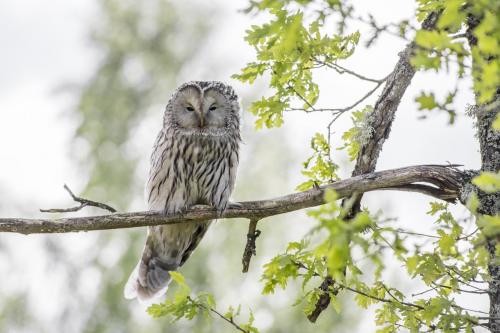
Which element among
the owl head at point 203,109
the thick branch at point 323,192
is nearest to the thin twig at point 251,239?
the thick branch at point 323,192

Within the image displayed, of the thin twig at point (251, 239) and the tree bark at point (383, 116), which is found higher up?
the tree bark at point (383, 116)

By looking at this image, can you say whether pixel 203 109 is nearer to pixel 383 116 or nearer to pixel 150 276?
pixel 150 276

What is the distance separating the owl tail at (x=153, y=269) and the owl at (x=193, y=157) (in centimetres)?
3

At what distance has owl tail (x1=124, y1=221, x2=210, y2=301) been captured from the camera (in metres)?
4.40

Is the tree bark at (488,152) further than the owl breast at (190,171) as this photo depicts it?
No

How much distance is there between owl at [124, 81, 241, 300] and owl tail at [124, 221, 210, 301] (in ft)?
0.10

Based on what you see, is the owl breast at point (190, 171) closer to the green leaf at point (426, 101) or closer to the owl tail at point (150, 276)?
the owl tail at point (150, 276)

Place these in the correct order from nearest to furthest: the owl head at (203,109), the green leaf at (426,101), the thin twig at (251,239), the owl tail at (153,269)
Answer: the green leaf at (426,101) → the thin twig at (251,239) → the owl head at (203,109) → the owl tail at (153,269)

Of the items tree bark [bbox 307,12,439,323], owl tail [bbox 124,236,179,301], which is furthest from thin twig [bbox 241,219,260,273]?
owl tail [bbox 124,236,179,301]

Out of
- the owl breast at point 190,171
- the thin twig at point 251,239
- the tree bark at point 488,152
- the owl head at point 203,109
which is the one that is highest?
the owl head at point 203,109

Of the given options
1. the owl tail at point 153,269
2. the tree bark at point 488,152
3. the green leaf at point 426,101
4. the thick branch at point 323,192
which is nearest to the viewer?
the green leaf at point 426,101

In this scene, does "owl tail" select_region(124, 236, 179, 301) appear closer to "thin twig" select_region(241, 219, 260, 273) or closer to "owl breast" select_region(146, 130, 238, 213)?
"owl breast" select_region(146, 130, 238, 213)

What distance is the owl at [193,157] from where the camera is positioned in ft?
12.5

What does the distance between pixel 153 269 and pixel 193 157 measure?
Result: 100cm
